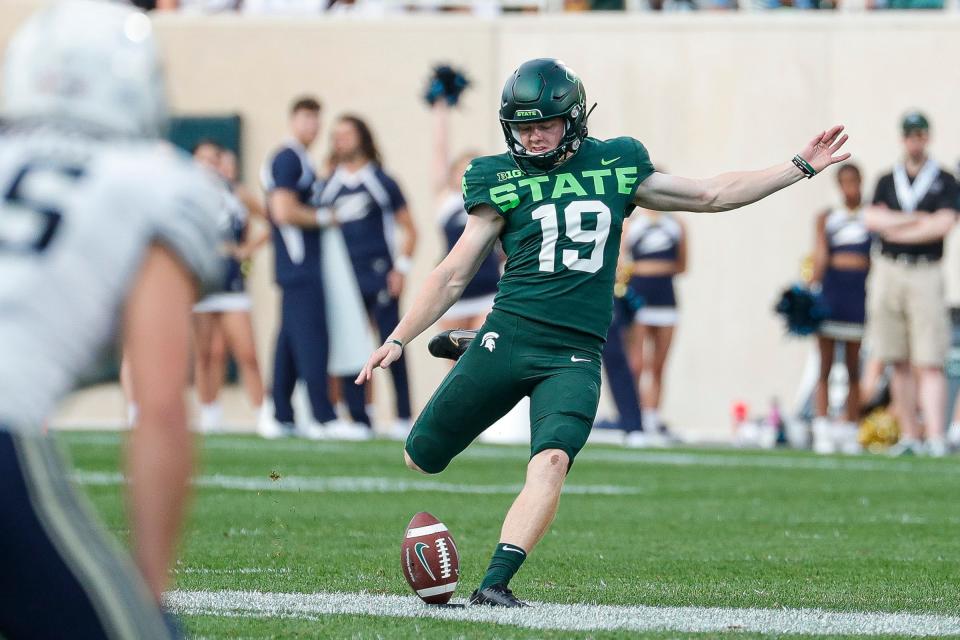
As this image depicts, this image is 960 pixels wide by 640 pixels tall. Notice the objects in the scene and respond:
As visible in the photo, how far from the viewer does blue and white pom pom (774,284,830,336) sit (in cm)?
1400

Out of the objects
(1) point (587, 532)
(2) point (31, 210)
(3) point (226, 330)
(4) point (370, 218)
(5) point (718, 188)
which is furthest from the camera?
(3) point (226, 330)

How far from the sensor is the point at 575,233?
5.60 m

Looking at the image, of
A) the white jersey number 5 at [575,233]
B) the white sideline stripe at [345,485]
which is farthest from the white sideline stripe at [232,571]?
the white sideline stripe at [345,485]

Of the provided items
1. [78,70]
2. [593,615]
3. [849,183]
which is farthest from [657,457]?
[78,70]

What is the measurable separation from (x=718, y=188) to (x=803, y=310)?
335 inches

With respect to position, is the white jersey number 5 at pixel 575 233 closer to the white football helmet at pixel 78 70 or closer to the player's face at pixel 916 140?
the white football helmet at pixel 78 70

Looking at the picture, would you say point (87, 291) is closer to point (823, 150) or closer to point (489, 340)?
point (489, 340)

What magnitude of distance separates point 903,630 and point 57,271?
3020 millimetres

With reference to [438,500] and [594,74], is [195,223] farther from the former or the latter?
[594,74]

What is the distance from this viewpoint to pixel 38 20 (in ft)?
8.36

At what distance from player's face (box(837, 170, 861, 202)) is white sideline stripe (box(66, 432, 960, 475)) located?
2439mm

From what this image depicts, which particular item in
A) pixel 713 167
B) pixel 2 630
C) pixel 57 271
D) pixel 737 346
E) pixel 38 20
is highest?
pixel 38 20

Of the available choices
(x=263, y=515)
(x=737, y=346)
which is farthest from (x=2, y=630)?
(x=737, y=346)

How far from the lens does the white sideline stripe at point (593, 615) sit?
4.73m
